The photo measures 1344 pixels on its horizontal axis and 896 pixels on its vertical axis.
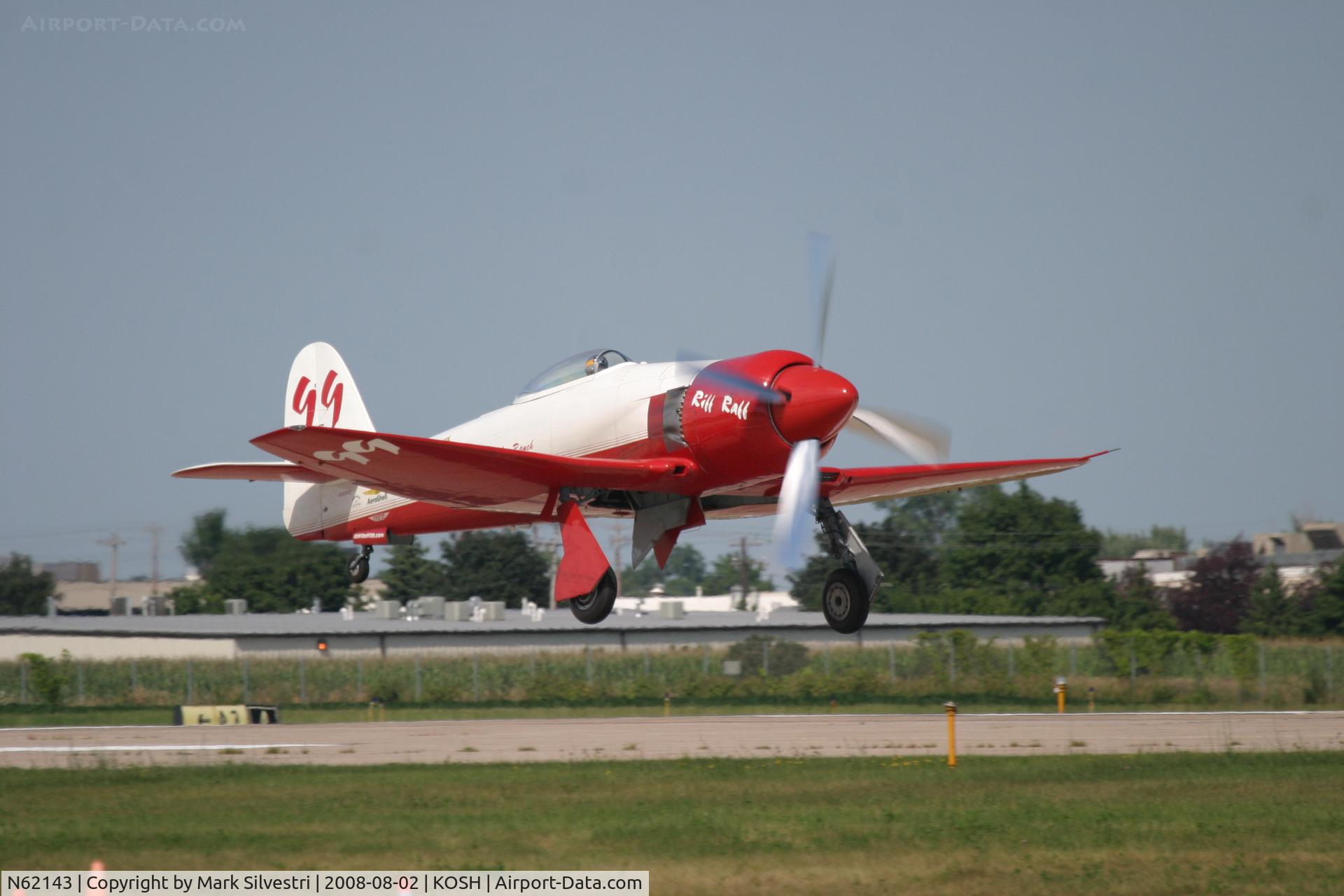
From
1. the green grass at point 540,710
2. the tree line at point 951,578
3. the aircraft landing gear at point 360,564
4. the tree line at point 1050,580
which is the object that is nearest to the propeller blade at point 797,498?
the aircraft landing gear at point 360,564

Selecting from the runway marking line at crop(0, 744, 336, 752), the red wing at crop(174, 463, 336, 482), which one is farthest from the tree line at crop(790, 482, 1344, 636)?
the red wing at crop(174, 463, 336, 482)

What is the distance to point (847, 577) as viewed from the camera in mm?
17000

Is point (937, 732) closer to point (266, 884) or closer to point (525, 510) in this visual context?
point (525, 510)

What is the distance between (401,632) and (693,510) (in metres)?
37.2

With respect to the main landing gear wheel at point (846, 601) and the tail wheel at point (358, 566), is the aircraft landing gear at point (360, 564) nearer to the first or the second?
the tail wheel at point (358, 566)

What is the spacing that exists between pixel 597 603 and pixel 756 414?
164 inches

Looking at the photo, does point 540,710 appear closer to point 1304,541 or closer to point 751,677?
point 751,677

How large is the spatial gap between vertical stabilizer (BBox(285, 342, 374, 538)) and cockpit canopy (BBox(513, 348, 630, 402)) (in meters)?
4.49

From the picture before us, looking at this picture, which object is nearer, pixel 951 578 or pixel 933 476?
pixel 933 476

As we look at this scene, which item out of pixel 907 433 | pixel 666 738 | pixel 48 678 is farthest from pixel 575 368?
pixel 48 678

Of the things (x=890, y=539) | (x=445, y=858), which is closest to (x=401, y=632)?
(x=445, y=858)

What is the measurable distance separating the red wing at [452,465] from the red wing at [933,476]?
316cm

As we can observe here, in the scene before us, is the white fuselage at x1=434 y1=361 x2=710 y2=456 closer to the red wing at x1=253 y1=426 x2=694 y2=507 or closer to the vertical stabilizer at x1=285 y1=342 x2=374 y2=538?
the red wing at x1=253 y1=426 x2=694 y2=507

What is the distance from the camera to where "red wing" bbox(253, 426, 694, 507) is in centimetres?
1642
